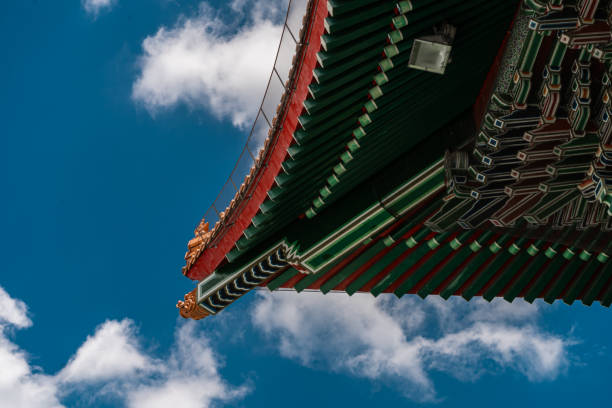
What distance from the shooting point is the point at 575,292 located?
17.3m

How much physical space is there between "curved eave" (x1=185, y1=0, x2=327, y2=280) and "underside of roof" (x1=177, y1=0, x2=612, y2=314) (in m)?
0.03

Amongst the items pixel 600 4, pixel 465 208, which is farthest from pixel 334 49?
pixel 465 208

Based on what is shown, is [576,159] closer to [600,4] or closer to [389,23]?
[600,4]

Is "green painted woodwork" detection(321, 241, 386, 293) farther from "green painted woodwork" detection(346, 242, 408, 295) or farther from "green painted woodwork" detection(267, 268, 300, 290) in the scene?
"green painted woodwork" detection(267, 268, 300, 290)

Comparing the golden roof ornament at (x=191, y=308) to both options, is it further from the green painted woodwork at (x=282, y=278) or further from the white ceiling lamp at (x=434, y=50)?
the white ceiling lamp at (x=434, y=50)

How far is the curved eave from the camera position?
10125 mm

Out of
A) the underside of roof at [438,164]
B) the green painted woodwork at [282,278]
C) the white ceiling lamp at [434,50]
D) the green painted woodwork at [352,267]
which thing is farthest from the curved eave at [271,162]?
the green painted woodwork at [352,267]

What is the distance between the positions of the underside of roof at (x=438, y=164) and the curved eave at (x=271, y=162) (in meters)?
0.03

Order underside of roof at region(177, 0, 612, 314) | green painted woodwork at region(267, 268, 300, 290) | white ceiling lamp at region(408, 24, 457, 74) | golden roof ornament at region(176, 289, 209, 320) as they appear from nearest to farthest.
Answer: underside of roof at region(177, 0, 612, 314), white ceiling lamp at region(408, 24, 457, 74), green painted woodwork at region(267, 268, 300, 290), golden roof ornament at region(176, 289, 209, 320)

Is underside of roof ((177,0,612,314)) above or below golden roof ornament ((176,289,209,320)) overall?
below

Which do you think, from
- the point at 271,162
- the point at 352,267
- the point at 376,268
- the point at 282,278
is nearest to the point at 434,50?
the point at 271,162

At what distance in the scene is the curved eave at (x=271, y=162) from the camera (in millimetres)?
10125

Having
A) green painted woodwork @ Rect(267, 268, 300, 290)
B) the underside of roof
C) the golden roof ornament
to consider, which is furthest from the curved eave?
green painted woodwork @ Rect(267, 268, 300, 290)

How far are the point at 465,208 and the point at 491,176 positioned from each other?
0.89 metres
